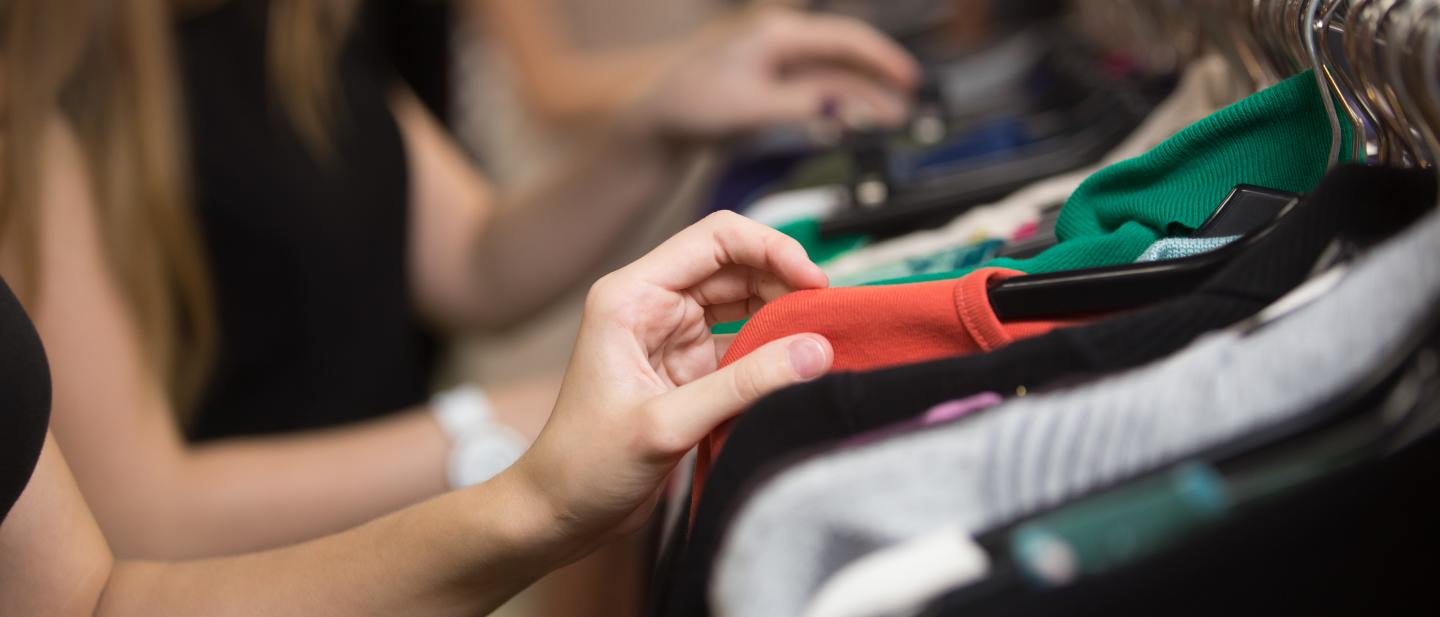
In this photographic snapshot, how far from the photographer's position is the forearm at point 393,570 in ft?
1.67

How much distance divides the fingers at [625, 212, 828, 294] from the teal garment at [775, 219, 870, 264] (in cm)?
28

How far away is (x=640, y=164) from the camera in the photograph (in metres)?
1.18

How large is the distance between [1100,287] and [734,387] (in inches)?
6.1

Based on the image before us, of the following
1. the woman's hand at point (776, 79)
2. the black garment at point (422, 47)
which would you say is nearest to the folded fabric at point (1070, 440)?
the woman's hand at point (776, 79)

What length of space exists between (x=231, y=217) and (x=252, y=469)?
0.89 feet

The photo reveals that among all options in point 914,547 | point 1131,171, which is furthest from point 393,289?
point 914,547

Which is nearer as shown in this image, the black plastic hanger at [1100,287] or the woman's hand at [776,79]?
the black plastic hanger at [1100,287]

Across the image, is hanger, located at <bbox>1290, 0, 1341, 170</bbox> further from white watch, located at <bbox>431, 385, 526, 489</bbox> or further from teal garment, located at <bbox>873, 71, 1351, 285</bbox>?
white watch, located at <bbox>431, 385, 526, 489</bbox>

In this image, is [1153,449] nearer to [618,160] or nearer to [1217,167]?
[1217,167]

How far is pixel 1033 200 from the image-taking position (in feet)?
2.49

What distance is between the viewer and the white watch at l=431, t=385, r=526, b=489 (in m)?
0.92

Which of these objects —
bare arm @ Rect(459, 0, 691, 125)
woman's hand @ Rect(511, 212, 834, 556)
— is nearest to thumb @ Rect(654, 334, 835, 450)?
woman's hand @ Rect(511, 212, 834, 556)

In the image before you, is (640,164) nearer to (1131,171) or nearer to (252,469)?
(252,469)

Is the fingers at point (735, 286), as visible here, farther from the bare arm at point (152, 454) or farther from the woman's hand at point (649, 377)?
the bare arm at point (152, 454)
